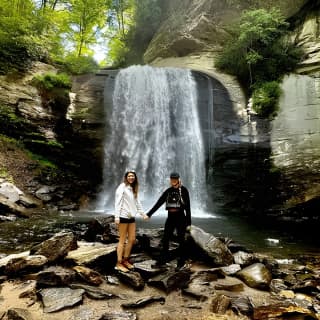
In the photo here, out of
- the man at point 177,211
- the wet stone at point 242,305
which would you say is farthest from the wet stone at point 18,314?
the wet stone at point 242,305

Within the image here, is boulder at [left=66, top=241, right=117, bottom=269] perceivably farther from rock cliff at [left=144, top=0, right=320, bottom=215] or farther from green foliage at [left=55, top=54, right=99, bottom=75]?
green foliage at [left=55, top=54, right=99, bottom=75]

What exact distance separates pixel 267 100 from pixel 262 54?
11.9 ft

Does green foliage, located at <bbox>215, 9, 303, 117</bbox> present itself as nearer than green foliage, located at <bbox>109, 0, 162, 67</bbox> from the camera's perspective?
Yes

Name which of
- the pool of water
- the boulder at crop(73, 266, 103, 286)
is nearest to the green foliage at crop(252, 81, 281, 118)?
the pool of water

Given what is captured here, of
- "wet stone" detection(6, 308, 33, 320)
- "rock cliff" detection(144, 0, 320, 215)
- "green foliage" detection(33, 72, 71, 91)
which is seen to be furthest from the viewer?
"green foliage" detection(33, 72, 71, 91)

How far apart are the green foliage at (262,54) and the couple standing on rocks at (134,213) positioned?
11.5 meters

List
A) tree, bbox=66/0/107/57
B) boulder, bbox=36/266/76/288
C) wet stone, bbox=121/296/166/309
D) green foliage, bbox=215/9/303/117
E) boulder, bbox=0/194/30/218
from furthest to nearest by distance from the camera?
tree, bbox=66/0/107/57 → green foliage, bbox=215/9/303/117 → boulder, bbox=0/194/30/218 → boulder, bbox=36/266/76/288 → wet stone, bbox=121/296/166/309

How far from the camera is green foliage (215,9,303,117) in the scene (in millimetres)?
15664

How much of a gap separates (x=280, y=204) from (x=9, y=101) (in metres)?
13.5

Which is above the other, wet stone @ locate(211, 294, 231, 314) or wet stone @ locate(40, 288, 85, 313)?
wet stone @ locate(40, 288, 85, 313)

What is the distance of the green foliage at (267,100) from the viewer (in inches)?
592

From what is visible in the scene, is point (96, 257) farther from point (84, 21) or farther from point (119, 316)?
point (84, 21)

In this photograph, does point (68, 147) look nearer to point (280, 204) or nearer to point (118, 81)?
point (118, 81)

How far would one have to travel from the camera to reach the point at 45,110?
15875 mm
